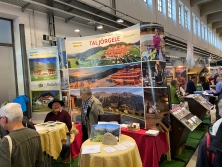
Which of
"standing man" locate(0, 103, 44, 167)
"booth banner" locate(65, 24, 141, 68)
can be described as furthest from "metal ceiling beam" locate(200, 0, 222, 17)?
"standing man" locate(0, 103, 44, 167)

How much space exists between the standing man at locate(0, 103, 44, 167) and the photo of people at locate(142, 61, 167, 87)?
2230 millimetres

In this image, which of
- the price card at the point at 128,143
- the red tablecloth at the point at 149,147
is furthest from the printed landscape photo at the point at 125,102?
the price card at the point at 128,143

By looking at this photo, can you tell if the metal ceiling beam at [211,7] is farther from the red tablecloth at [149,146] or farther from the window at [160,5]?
the red tablecloth at [149,146]

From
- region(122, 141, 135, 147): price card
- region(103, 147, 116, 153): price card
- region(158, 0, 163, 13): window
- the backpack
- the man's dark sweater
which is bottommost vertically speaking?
region(103, 147, 116, 153): price card

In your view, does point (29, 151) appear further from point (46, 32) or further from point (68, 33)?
point (68, 33)

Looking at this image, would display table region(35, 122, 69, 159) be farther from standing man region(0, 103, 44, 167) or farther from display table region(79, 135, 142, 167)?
standing man region(0, 103, 44, 167)

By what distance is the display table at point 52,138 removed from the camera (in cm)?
298

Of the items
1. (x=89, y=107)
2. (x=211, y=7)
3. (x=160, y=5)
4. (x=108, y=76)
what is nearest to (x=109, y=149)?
(x=89, y=107)

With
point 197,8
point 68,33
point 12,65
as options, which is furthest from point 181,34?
point 12,65

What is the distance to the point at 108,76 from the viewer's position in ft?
13.7

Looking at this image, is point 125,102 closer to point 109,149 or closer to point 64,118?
point 64,118

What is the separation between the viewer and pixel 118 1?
7434mm

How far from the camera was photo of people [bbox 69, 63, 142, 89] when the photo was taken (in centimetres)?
365

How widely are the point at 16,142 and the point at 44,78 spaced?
3.51 meters
